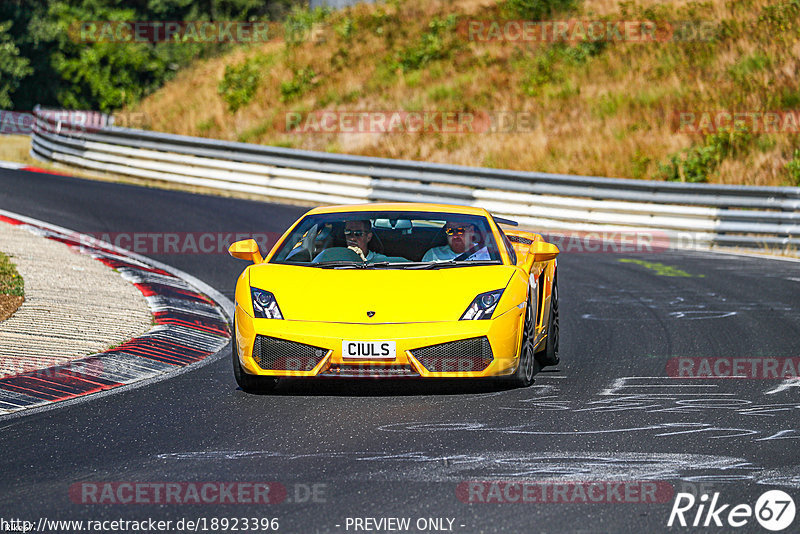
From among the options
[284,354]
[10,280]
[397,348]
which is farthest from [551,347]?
[10,280]

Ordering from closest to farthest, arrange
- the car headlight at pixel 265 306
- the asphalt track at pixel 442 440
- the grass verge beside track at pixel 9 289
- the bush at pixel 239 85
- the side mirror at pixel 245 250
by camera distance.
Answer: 1. the asphalt track at pixel 442 440
2. the car headlight at pixel 265 306
3. the side mirror at pixel 245 250
4. the grass verge beside track at pixel 9 289
5. the bush at pixel 239 85

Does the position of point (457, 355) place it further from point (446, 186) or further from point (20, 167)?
point (20, 167)

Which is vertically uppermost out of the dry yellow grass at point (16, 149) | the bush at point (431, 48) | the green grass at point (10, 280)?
the bush at point (431, 48)

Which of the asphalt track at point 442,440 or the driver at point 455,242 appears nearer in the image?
the asphalt track at point 442,440

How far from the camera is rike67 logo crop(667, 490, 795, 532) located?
16.1ft

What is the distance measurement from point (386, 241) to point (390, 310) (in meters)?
1.49

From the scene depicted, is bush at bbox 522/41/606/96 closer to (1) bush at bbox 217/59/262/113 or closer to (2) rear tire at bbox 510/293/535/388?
(1) bush at bbox 217/59/262/113

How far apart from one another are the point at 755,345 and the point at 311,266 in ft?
13.3

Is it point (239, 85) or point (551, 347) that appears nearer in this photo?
point (551, 347)

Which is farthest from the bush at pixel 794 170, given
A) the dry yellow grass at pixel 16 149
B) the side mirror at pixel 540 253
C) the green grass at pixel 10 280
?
the dry yellow grass at pixel 16 149

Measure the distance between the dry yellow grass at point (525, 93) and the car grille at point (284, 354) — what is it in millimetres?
16921

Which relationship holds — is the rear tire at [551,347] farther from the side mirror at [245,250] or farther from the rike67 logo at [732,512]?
the rike67 logo at [732,512]

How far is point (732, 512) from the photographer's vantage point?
198 inches

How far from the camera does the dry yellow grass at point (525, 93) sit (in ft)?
83.6
